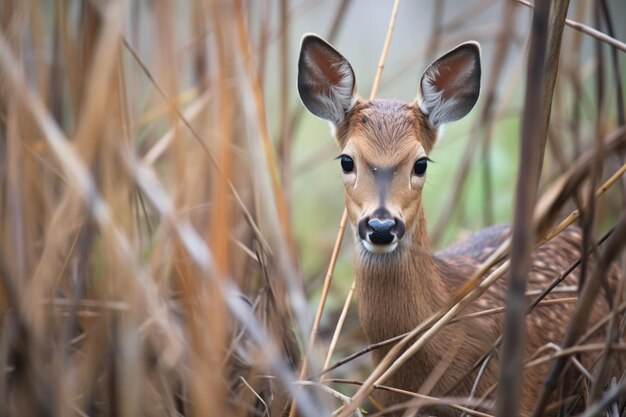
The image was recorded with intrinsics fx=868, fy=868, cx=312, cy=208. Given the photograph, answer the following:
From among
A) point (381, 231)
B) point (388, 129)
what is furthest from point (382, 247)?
point (388, 129)

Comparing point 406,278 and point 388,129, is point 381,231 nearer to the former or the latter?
point 406,278

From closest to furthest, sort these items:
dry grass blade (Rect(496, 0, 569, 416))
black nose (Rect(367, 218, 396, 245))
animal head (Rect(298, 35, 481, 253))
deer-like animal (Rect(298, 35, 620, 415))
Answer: dry grass blade (Rect(496, 0, 569, 416))
black nose (Rect(367, 218, 396, 245))
animal head (Rect(298, 35, 481, 253))
deer-like animal (Rect(298, 35, 620, 415))

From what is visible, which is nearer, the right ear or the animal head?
the animal head

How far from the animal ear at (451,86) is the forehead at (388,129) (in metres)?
0.06

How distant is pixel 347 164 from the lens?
11.4 feet

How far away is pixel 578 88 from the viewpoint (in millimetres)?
5043

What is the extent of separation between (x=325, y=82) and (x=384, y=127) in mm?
387

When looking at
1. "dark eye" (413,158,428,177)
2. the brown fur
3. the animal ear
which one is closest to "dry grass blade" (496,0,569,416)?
the brown fur

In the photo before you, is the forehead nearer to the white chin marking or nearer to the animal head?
the animal head

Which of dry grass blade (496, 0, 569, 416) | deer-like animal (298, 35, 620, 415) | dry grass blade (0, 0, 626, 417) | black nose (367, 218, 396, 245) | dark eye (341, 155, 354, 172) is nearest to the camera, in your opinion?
dry grass blade (496, 0, 569, 416)

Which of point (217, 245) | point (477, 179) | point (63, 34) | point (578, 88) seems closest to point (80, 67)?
point (63, 34)

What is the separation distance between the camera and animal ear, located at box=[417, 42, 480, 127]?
3.53 meters

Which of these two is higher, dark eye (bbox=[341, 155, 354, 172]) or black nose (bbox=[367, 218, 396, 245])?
dark eye (bbox=[341, 155, 354, 172])

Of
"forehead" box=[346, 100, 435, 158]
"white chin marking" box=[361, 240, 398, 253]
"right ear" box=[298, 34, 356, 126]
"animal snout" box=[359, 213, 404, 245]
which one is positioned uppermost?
"right ear" box=[298, 34, 356, 126]
